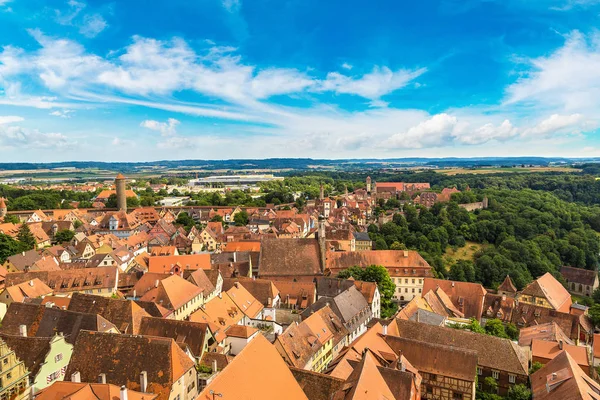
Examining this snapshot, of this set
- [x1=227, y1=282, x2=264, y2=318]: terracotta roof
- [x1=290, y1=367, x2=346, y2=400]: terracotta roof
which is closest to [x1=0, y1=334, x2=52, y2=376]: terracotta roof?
[x1=290, y1=367, x2=346, y2=400]: terracotta roof

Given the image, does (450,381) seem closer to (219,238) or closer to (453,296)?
(453,296)

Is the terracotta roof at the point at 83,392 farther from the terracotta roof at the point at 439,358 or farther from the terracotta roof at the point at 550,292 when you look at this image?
the terracotta roof at the point at 550,292

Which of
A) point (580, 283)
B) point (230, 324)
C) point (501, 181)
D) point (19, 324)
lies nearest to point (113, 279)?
point (19, 324)

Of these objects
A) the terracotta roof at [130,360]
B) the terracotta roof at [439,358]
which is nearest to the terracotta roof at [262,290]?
the terracotta roof at [439,358]

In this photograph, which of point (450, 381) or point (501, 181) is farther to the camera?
point (501, 181)

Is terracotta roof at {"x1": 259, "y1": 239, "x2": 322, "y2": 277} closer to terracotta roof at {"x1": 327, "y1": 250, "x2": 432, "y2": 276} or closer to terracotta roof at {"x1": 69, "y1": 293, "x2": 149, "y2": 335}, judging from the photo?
terracotta roof at {"x1": 327, "y1": 250, "x2": 432, "y2": 276}

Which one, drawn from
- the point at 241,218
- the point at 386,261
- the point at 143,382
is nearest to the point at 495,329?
the point at 386,261

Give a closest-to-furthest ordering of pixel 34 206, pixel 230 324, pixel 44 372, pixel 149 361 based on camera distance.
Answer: pixel 149 361, pixel 44 372, pixel 230 324, pixel 34 206
